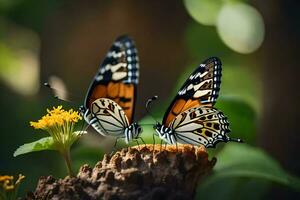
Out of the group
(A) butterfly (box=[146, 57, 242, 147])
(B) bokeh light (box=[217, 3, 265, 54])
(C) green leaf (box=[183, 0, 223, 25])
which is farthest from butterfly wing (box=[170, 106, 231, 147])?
(C) green leaf (box=[183, 0, 223, 25])

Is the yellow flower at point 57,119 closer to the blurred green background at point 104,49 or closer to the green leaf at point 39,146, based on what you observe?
the green leaf at point 39,146

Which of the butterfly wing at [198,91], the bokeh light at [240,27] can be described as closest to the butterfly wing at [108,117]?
the butterfly wing at [198,91]

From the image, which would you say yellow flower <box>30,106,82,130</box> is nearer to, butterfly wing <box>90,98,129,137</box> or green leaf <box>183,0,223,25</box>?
butterfly wing <box>90,98,129,137</box>

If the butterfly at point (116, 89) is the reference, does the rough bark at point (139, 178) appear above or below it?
below

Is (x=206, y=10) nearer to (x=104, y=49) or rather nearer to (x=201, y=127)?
(x=104, y=49)

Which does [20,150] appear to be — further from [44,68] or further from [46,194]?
[44,68]

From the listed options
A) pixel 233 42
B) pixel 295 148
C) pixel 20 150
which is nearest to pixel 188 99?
pixel 20 150

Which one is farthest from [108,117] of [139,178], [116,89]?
[139,178]

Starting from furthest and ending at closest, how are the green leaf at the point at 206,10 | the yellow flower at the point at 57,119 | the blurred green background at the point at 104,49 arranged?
the green leaf at the point at 206,10
the blurred green background at the point at 104,49
the yellow flower at the point at 57,119
